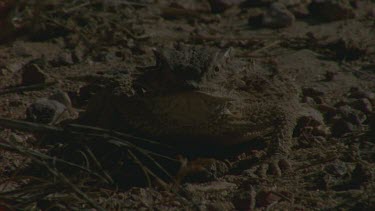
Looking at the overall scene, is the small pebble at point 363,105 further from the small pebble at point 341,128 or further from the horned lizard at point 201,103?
the horned lizard at point 201,103

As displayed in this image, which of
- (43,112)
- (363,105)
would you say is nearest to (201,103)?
(43,112)

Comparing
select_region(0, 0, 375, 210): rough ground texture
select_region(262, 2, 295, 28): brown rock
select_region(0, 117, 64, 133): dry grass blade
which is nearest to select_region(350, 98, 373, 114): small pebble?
select_region(0, 0, 375, 210): rough ground texture

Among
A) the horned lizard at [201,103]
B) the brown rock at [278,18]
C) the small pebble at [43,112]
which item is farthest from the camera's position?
the brown rock at [278,18]

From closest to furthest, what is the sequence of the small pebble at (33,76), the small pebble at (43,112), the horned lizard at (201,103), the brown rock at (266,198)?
the brown rock at (266,198) → the horned lizard at (201,103) → the small pebble at (43,112) → the small pebble at (33,76)

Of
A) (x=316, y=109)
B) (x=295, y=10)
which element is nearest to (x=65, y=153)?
(x=316, y=109)

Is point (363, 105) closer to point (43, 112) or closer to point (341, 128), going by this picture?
point (341, 128)

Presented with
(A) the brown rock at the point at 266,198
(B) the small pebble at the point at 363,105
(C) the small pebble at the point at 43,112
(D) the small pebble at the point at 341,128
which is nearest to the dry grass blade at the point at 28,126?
(A) the brown rock at the point at 266,198

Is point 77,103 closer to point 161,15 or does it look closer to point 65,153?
point 65,153

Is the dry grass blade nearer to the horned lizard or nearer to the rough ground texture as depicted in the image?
the rough ground texture
